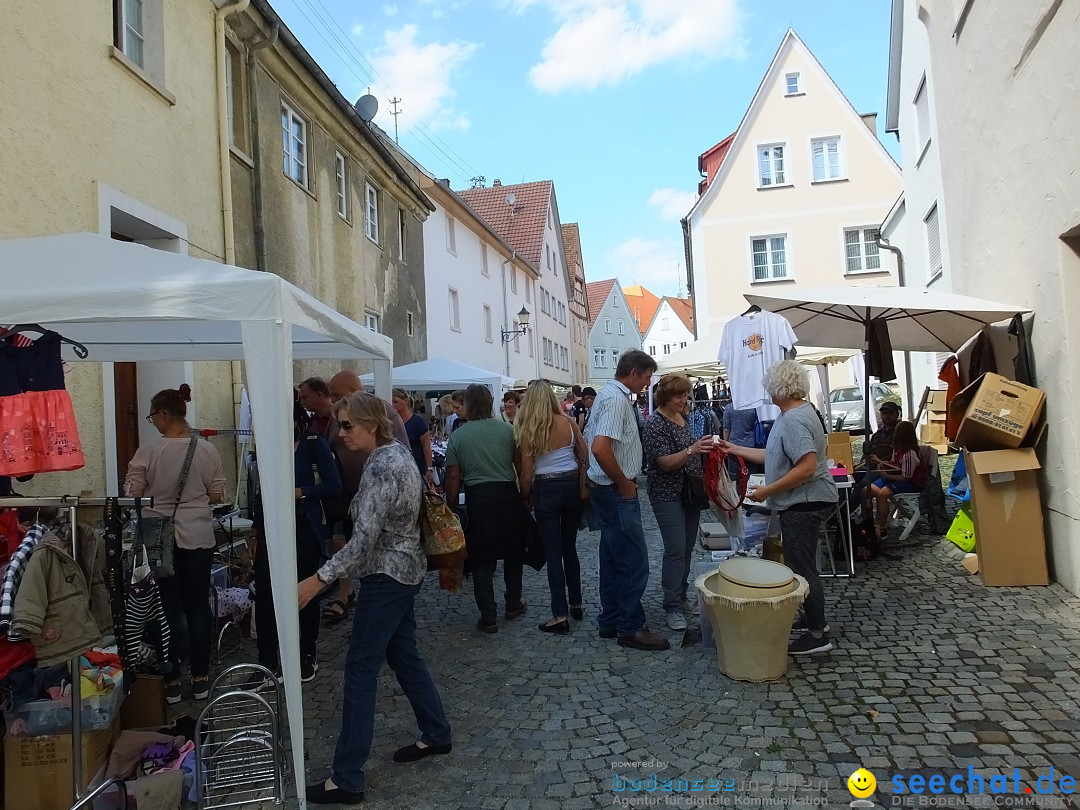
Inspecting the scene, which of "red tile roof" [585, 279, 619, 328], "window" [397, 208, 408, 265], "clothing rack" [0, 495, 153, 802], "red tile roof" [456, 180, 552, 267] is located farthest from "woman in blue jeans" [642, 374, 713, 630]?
"red tile roof" [585, 279, 619, 328]

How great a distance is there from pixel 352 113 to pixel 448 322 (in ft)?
28.0

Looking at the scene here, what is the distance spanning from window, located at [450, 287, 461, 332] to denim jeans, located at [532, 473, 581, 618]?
54.2 feet

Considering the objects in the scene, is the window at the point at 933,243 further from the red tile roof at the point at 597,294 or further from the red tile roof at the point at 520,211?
the red tile roof at the point at 597,294

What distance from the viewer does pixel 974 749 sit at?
11.0 ft

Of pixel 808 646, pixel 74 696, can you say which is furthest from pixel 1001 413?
pixel 74 696

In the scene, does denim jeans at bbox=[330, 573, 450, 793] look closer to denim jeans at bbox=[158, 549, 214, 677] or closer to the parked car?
denim jeans at bbox=[158, 549, 214, 677]

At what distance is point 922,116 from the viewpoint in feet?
44.1

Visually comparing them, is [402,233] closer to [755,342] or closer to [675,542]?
[755,342]

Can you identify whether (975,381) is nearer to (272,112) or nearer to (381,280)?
(272,112)

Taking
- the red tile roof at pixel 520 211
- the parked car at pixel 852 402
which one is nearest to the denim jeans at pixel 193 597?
the parked car at pixel 852 402

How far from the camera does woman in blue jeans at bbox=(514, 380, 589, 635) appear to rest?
5.36 m

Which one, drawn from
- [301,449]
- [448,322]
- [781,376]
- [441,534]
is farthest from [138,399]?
[448,322]

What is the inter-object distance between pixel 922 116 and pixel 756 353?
9.40 meters

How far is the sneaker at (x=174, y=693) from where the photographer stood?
429 cm
